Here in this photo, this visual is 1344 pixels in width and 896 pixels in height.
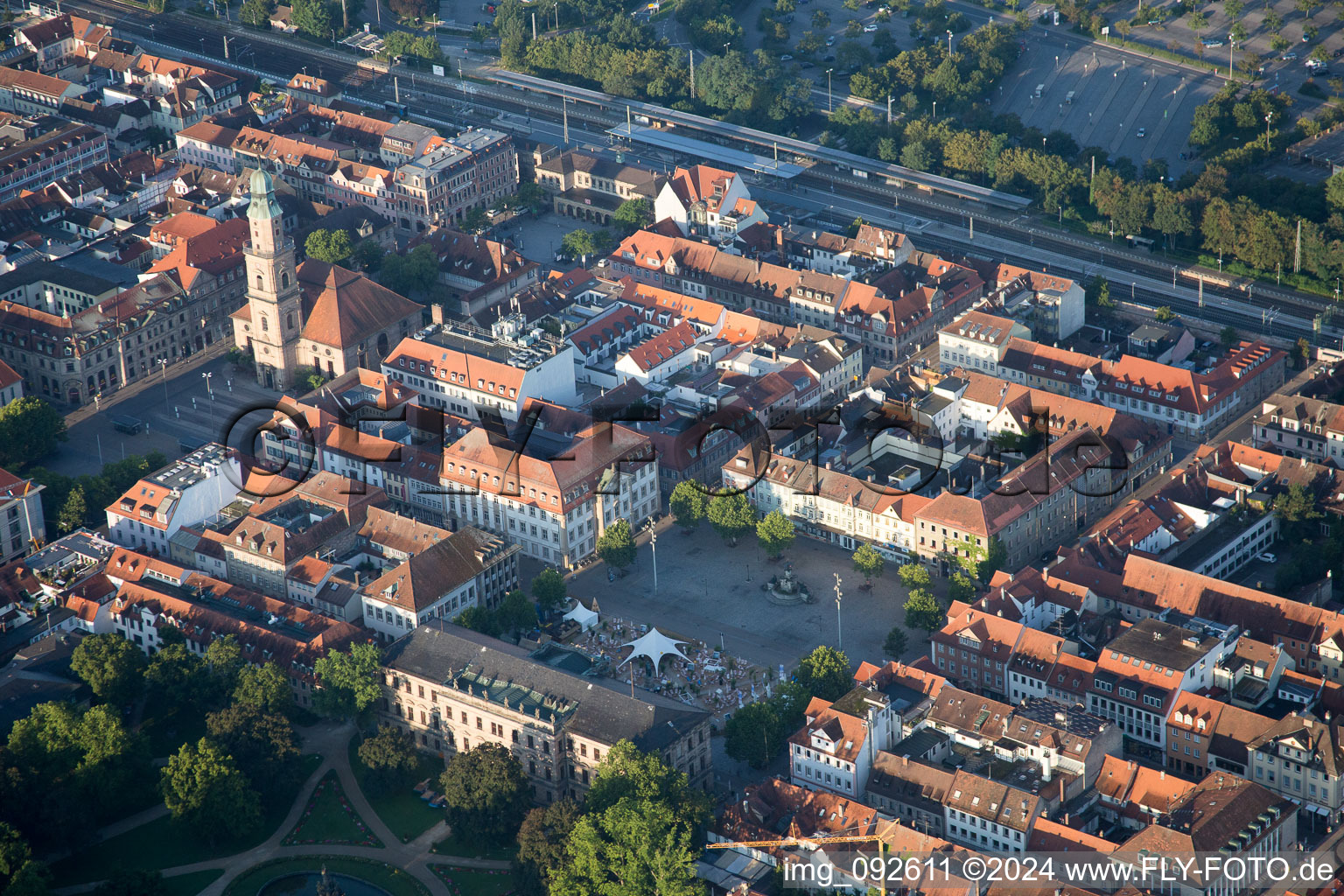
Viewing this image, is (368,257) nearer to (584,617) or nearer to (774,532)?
(774,532)

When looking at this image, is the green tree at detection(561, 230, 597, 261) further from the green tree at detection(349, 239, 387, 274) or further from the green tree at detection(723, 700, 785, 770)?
the green tree at detection(723, 700, 785, 770)

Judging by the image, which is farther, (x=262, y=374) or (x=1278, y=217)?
(x=1278, y=217)

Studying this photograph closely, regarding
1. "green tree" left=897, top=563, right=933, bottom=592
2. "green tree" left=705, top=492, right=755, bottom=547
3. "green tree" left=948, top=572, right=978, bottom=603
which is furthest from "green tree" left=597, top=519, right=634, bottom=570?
"green tree" left=948, top=572, right=978, bottom=603

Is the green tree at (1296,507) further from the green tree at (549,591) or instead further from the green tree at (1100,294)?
the green tree at (549,591)

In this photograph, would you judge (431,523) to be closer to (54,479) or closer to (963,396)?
(54,479)

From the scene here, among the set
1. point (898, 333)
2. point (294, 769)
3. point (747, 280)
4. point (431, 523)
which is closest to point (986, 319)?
point (898, 333)

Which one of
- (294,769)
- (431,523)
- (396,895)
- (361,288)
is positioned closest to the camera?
(396,895)
